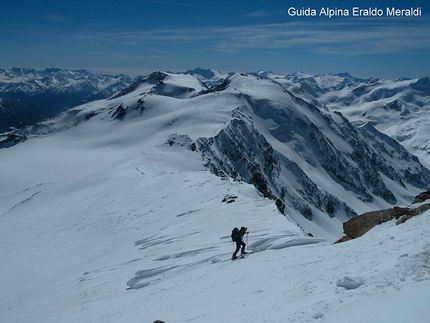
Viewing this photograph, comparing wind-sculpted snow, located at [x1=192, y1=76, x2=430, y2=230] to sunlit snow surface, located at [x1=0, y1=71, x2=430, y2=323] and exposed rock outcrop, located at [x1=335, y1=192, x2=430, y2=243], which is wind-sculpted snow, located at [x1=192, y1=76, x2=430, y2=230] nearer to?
sunlit snow surface, located at [x1=0, y1=71, x2=430, y2=323]

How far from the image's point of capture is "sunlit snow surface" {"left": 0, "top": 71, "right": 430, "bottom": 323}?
28.5 ft

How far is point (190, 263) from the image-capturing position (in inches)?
624

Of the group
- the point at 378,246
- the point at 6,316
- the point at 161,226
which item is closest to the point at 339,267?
the point at 378,246

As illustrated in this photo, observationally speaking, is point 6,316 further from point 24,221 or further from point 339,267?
point 24,221

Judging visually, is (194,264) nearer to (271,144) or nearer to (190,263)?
(190,263)

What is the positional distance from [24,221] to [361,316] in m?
36.5

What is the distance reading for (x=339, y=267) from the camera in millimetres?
10594

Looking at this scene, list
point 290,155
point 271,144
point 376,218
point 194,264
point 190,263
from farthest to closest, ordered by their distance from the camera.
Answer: point 290,155, point 271,144, point 190,263, point 194,264, point 376,218

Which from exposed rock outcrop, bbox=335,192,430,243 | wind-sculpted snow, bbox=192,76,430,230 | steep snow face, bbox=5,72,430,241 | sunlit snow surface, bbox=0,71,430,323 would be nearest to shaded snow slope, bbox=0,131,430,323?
sunlit snow surface, bbox=0,71,430,323

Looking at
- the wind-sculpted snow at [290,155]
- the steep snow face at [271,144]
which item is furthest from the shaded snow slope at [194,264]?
the steep snow face at [271,144]

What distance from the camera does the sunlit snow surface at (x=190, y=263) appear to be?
8672 mm

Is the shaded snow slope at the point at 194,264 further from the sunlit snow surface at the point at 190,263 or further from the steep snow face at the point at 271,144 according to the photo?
the steep snow face at the point at 271,144

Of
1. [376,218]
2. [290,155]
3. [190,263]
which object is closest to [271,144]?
[290,155]

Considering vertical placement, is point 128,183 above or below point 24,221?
above
